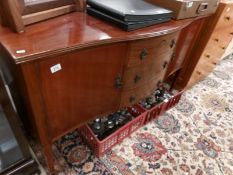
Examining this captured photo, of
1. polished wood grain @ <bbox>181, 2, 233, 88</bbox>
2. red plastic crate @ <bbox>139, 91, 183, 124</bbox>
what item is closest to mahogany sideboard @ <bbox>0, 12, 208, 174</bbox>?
red plastic crate @ <bbox>139, 91, 183, 124</bbox>

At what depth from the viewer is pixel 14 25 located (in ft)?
2.36

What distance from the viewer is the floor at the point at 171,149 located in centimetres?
119

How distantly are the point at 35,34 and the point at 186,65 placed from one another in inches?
49.9

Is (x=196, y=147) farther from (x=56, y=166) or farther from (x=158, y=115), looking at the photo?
(x=56, y=166)

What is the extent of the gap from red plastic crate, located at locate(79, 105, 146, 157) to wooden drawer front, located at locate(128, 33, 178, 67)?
0.45 metres

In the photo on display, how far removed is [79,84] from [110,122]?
0.52 meters

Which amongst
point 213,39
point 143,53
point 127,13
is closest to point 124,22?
point 127,13

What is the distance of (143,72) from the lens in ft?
3.58

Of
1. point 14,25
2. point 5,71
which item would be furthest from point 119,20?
Result: point 5,71

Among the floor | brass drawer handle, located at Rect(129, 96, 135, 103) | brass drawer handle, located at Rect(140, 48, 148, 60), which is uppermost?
brass drawer handle, located at Rect(140, 48, 148, 60)

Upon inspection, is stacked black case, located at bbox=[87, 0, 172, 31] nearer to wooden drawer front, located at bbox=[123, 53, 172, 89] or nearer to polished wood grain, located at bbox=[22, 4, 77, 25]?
polished wood grain, located at bbox=[22, 4, 77, 25]

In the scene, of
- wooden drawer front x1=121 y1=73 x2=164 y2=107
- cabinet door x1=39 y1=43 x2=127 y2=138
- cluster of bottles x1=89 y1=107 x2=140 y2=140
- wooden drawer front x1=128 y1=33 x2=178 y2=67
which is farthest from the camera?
cluster of bottles x1=89 y1=107 x2=140 y2=140

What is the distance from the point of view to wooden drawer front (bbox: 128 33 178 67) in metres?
0.93

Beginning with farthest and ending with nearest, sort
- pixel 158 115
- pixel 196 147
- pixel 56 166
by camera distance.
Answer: pixel 158 115, pixel 196 147, pixel 56 166
